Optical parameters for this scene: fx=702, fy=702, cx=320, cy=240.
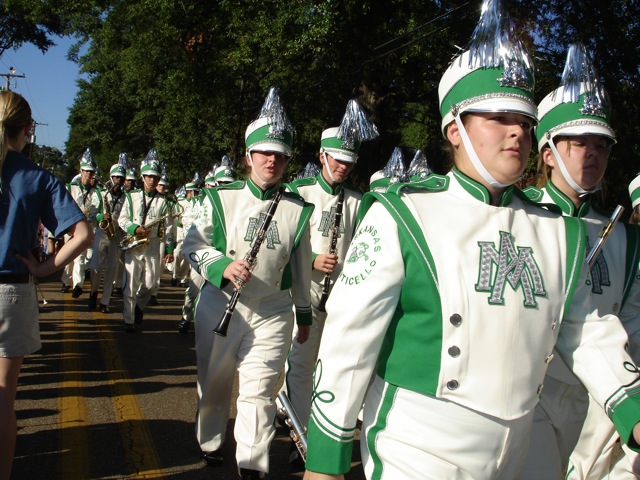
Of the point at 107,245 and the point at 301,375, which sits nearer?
the point at 301,375

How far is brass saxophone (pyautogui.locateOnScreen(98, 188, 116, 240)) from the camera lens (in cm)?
1187

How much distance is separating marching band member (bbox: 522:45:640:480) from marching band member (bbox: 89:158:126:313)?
9120 mm

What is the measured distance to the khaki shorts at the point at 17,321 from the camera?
3.70 meters

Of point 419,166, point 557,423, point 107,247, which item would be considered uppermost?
point 419,166

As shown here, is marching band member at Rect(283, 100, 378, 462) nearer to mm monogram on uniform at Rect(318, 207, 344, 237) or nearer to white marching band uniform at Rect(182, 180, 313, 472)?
mm monogram on uniform at Rect(318, 207, 344, 237)

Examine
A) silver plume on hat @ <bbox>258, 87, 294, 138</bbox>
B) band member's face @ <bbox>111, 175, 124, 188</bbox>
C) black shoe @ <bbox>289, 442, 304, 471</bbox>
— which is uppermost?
silver plume on hat @ <bbox>258, 87, 294, 138</bbox>

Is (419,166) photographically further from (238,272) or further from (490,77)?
(490,77)

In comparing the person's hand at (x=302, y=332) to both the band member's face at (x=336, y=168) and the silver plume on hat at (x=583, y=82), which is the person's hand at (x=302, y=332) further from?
the silver plume on hat at (x=583, y=82)

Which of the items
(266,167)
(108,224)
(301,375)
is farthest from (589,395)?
(108,224)

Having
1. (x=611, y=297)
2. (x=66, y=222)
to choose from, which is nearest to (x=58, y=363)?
(x=66, y=222)

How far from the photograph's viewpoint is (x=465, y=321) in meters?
2.22

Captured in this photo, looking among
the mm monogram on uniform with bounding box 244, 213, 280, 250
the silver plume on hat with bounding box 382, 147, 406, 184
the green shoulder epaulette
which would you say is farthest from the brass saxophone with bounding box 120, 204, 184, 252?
the green shoulder epaulette

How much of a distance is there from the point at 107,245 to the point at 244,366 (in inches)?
315

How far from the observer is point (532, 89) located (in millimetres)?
2463
